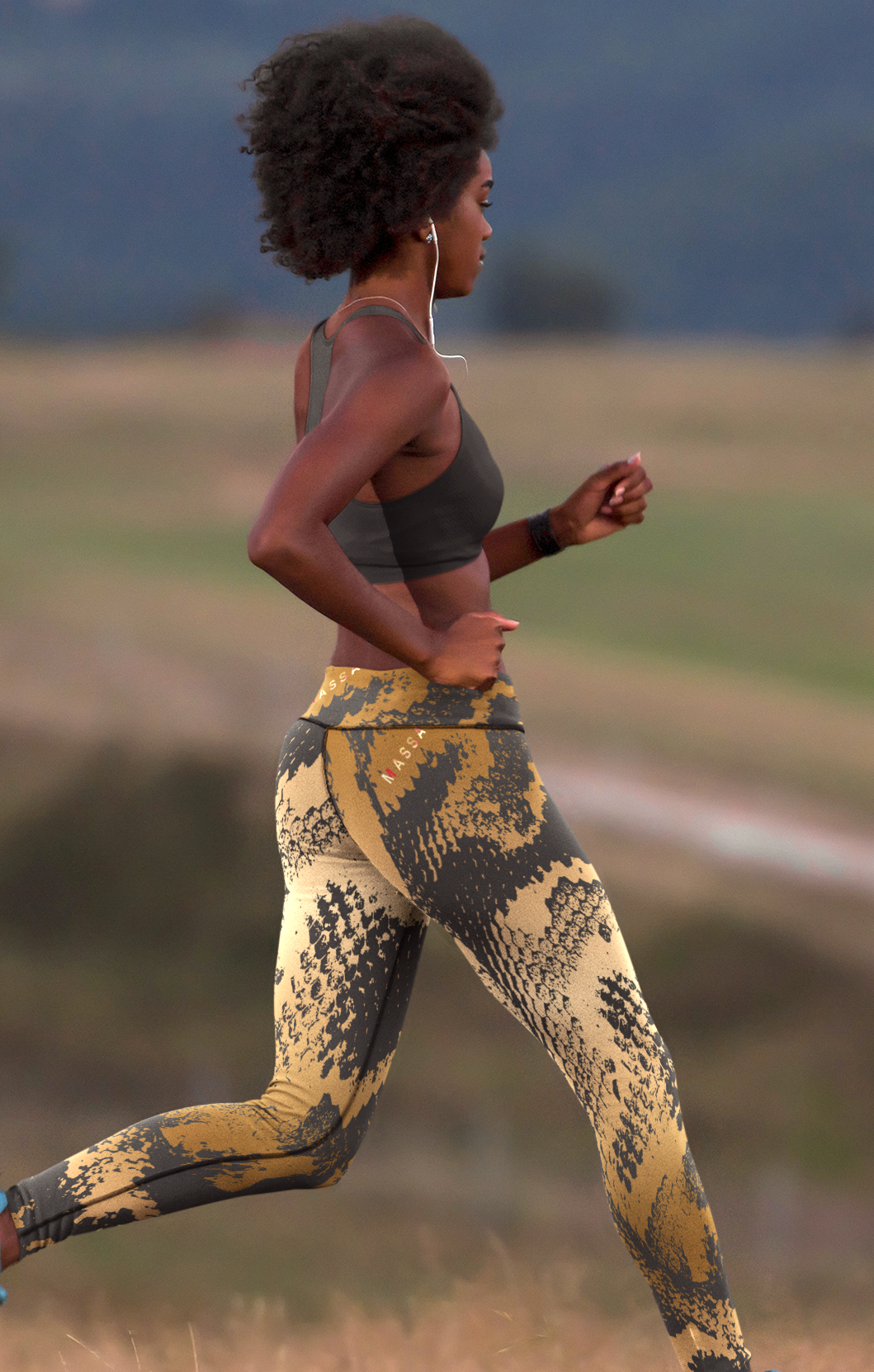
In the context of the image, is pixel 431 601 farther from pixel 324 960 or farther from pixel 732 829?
pixel 732 829

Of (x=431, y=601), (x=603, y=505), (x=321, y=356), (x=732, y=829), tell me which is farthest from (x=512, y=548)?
(x=732, y=829)

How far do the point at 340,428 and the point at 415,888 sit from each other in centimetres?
63

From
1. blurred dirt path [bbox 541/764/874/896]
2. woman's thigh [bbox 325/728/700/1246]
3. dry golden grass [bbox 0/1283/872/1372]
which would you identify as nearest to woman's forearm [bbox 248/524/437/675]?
woman's thigh [bbox 325/728/700/1246]

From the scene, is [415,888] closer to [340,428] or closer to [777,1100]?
[340,428]

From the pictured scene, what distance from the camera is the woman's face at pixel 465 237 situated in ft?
6.42

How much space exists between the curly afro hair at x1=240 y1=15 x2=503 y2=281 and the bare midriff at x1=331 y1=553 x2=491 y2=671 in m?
0.43

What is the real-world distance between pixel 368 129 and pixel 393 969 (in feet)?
3.79

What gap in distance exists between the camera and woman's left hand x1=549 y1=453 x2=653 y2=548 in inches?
91.7

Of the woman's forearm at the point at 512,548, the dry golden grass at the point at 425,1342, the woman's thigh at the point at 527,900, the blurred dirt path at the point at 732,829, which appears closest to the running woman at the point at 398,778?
the woman's thigh at the point at 527,900

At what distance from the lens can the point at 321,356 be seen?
6.43 ft

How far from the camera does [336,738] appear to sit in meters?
2.02

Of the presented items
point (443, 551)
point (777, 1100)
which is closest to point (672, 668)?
point (777, 1100)

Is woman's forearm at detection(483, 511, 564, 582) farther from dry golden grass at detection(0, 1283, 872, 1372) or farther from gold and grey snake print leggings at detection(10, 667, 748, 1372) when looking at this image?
dry golden grass at detection(0, 1283, 872, 1372)

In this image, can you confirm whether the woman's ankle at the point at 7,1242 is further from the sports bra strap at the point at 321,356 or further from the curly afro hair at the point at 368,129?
the curly afro hair at the point at 368,129
